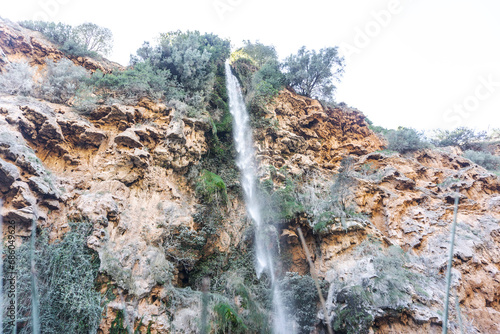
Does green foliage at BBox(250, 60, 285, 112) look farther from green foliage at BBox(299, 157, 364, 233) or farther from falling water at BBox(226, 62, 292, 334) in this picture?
green foliage at BBox(299, 157, 364, 233)

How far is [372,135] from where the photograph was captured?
17.1 metres

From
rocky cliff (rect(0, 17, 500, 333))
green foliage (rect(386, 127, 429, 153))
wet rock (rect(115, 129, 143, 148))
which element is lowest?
rocky cliff (rect(0, 17, 500, 333))

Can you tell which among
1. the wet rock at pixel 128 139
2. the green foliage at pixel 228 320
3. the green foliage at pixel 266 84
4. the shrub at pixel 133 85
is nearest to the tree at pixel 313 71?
the green foliage at pixel 266 84

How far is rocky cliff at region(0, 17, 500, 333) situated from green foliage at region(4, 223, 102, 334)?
1.24ft

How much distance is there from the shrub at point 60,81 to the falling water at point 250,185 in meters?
8.04

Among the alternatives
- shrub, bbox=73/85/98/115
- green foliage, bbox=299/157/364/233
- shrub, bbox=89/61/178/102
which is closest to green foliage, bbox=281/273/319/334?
green foliage, bbox=299/157/364/233

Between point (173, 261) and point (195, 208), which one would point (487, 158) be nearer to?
point (195, 208)

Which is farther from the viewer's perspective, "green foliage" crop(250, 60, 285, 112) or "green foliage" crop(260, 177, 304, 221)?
"green foliage" crop(250, 60, 285, 112)

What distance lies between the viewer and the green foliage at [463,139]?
731 inches

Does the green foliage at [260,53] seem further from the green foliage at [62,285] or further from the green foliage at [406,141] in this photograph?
the green foliage at [62,285]

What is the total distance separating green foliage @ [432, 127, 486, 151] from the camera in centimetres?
1858

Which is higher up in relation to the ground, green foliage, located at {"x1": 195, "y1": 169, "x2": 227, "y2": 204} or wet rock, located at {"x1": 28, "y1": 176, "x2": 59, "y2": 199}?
green foliage, located at {"x1": 195, "y1": 169, "x2": 227, "y2": 204}

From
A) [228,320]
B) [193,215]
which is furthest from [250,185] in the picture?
[228,320]

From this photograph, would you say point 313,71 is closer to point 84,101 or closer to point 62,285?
point 84,101
